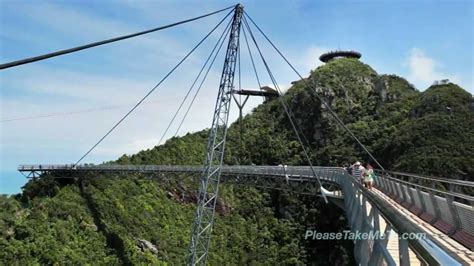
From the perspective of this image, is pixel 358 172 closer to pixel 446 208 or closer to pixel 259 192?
pixel 446 208

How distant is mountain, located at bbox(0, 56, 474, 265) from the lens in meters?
38.4

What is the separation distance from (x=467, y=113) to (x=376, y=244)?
5410cm

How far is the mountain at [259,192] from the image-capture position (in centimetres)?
3838

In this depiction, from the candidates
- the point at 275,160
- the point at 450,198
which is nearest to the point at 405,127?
the point at 275,160

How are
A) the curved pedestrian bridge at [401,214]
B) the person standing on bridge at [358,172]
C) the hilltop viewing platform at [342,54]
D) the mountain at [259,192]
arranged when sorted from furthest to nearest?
the hilltop viewing platform at [342,54] < the mountain at [259,192] < the person standing on bridge at [358,172] < the curved pedestrian bridge at [401,214]

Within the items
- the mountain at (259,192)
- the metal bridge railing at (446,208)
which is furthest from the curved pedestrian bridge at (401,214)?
the mountain at (259,192)

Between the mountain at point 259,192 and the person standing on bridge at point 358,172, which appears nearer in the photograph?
the person standing on bridge at point 358,172

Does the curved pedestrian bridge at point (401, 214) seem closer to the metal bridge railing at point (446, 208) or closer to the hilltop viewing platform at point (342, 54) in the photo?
the metal bridge railing at point (446, 208)

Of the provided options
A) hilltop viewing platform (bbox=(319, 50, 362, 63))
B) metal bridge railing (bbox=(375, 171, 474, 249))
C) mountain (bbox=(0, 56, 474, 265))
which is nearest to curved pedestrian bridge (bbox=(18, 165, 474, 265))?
metal bridge railing (bbox=(375, 171, 474, 249))

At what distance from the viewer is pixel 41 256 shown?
32.8 meters

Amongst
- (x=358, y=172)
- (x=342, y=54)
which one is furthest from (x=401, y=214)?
(x=342, y=54)

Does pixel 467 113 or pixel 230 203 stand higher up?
pixel 467 113

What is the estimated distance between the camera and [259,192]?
6700 centimetres

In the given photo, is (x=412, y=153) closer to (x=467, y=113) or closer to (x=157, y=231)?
(x=467, y=113)
